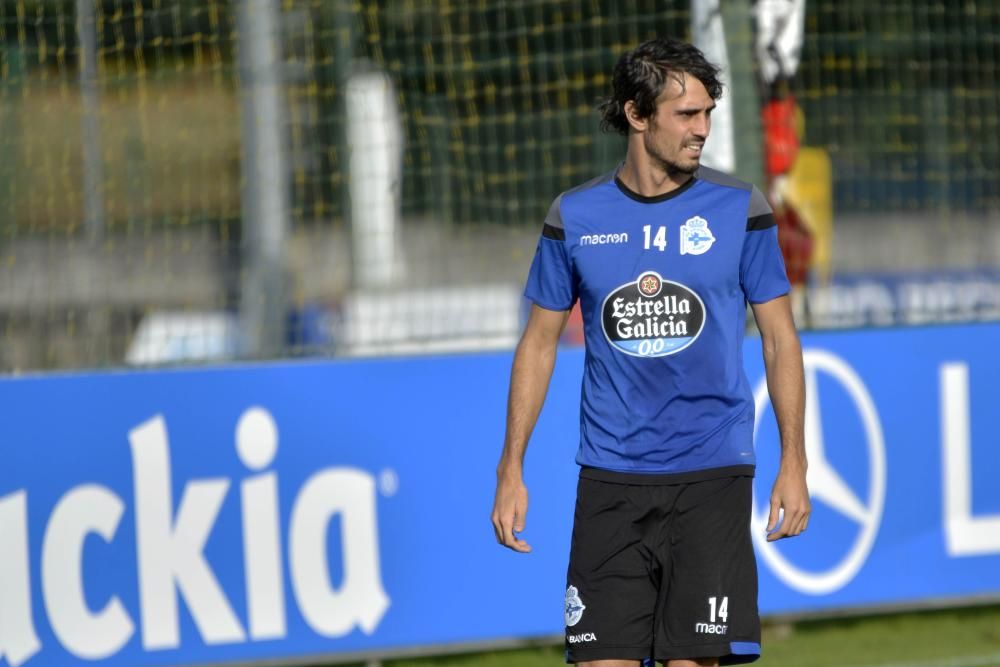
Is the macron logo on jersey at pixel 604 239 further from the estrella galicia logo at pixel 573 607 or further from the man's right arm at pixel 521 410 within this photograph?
the estrella galicia logo at pixel 573 607

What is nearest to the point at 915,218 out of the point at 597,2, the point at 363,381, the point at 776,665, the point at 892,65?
the point at 892,65

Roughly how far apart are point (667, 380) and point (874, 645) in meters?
2.72

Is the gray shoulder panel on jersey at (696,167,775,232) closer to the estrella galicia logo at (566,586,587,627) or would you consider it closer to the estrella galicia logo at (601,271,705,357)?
the estrella galicia logo at (601,271,705,357)

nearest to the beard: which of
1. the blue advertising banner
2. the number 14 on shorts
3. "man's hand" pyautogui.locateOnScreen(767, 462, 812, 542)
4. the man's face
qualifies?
the man's face

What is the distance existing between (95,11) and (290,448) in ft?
5.72

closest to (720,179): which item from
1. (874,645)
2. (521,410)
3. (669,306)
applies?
(669,306)

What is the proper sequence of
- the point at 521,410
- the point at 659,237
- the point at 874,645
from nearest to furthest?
the point at 659,237, the point at 521,410, the point at 874,645

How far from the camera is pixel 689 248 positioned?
377 centimetres

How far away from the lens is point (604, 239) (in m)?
3.82

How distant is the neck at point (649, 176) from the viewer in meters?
3.80

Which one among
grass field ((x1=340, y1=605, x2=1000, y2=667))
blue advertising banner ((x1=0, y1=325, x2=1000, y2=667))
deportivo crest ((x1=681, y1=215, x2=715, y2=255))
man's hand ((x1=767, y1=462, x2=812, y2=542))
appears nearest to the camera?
man's hand ((x1=767, y1=462, x2=812, y2=542))

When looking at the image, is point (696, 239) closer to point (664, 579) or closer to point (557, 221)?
point (557, 221)

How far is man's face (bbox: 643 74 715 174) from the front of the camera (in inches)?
147

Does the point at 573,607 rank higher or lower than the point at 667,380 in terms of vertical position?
lower
